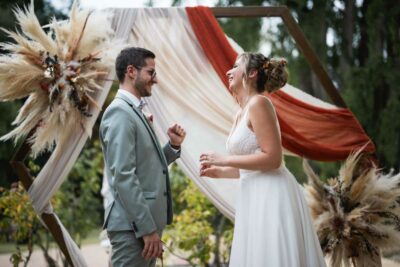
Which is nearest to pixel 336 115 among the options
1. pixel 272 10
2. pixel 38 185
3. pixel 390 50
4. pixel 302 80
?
pixel 272 10

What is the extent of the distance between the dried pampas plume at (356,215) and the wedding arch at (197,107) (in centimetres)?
31

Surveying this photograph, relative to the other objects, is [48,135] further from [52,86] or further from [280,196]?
[280,196]

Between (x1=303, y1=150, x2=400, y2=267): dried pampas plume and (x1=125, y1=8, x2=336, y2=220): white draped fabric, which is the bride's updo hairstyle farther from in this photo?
(x1=303, y1=150, x2=400, y2=267): dried pampas plume

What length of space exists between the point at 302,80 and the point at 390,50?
163cm

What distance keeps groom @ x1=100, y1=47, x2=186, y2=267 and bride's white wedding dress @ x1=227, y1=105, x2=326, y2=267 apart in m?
0.41

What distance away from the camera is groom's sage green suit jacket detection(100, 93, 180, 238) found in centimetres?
213

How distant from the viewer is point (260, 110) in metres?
2.45

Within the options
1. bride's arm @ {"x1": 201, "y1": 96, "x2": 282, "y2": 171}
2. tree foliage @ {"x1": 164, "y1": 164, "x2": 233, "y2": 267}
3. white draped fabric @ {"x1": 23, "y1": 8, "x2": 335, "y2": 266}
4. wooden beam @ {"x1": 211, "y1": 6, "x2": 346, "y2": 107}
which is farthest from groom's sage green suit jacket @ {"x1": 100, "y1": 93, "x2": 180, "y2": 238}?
tree foliage @ {"x1": 164, "y1": 164, "x2": 233, "y2": 267}

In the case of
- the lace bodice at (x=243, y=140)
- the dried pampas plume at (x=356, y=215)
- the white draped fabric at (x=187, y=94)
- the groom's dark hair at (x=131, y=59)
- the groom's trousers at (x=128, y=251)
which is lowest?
the groom's trousers at (x=128, y=251)

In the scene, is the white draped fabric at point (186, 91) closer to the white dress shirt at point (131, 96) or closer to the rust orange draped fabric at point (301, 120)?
the rust orange draped fabric at point (301, 120)

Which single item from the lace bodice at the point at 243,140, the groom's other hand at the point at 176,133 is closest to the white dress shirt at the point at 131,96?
the groom's other hand at the point at 176,133

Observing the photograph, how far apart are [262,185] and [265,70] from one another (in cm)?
60

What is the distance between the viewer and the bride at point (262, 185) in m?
2.44

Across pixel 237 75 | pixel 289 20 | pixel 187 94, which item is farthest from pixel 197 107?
pixel 237 75
